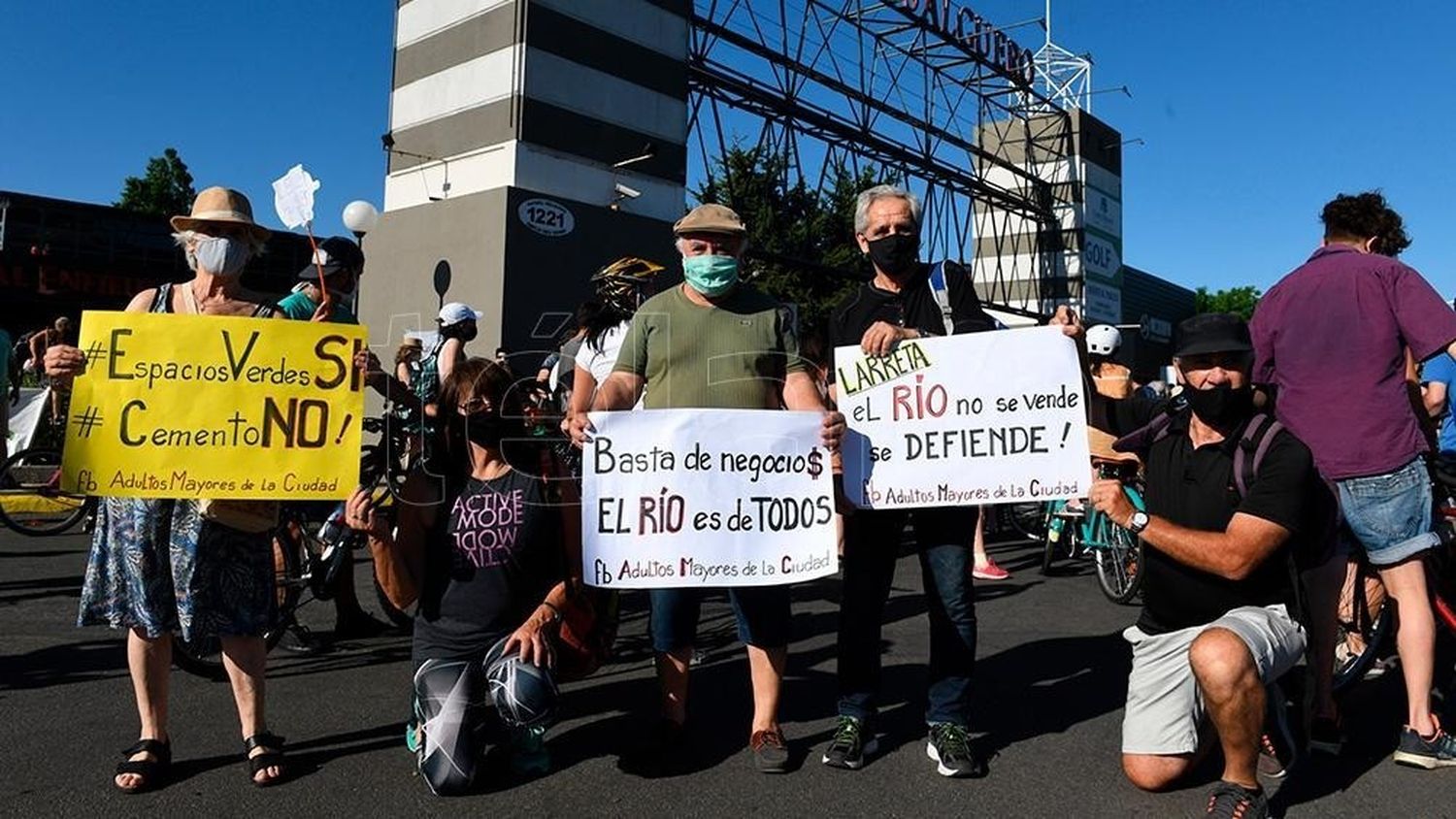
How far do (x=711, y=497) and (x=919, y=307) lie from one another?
1030 mm

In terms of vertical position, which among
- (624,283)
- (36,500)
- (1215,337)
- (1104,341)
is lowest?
(36,500)

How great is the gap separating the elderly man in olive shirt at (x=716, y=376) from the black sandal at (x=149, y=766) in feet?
5.14

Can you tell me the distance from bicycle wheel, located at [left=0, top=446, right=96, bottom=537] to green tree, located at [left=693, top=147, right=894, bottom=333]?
1458cm

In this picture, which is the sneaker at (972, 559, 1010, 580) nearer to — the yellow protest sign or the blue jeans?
the blue jeans

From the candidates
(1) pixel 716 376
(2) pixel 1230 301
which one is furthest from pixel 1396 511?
(2) pixel 1230 301

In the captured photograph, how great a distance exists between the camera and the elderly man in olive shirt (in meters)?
3.33

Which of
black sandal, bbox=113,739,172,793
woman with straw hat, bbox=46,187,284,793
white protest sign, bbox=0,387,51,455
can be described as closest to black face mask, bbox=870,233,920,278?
woman with straw hat, bbox=46,187,284,793

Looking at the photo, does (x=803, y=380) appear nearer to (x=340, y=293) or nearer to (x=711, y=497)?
(x=711, y=497)

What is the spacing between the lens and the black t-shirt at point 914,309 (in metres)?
3.52

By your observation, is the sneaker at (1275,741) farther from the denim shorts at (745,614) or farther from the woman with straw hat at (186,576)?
the woman with straw hat at (186,576)

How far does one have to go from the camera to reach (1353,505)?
362cm

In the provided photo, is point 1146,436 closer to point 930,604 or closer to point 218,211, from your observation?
point 930,604

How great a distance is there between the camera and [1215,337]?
301 cm

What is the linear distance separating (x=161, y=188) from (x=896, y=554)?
44029 millimetres
